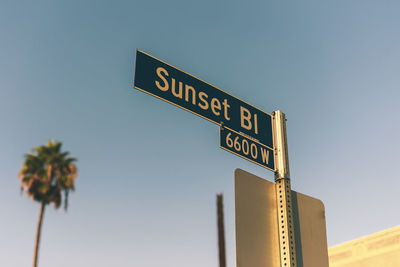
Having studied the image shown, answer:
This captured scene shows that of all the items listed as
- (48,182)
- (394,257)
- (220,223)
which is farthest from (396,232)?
(48,182)

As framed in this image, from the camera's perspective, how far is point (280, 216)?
4027 mm

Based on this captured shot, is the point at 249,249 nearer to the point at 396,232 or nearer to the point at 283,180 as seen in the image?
the point at 283,180

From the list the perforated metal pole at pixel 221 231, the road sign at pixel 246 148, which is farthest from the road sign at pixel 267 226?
the perforated metal pole at pixel 221 231

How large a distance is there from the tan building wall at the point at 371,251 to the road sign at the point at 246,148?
15.9 meters

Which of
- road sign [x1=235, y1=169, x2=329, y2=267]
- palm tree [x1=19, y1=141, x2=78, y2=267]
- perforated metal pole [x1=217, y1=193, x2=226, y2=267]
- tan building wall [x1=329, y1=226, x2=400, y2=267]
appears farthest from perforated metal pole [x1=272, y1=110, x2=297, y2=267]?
palm tree [x1=19, y1=141, x2=78, y2=267]

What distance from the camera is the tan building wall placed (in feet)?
59.5

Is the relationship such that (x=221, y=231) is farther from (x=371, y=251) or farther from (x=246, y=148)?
(x=246, y=148)

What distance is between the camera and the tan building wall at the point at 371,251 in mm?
18141

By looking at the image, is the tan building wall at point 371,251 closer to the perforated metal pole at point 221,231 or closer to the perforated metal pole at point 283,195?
the perforated metal pole at point 221,231

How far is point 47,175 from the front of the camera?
2873cm

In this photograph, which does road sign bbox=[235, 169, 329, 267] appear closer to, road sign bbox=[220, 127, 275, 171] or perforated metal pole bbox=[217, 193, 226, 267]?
road sign bbox=[220, 127, 275, 171]

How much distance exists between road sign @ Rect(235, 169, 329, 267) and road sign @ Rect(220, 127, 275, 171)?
12.1 inches

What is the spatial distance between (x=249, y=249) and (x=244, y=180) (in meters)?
0.59

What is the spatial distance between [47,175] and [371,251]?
2004cm
